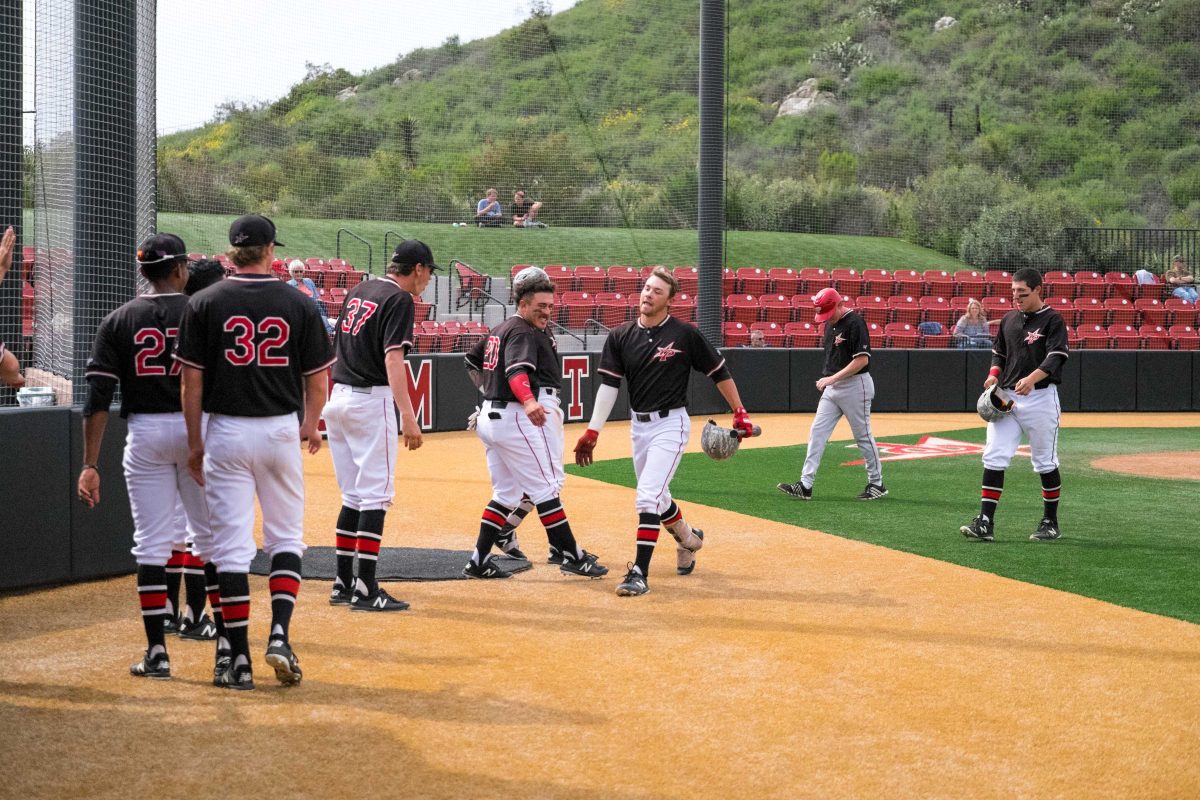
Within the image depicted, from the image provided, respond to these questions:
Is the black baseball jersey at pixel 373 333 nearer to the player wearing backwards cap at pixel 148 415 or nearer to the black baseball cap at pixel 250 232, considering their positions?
the player wearing backwards cap at pixel 148 415

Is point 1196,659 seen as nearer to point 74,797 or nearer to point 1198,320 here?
point 74,797

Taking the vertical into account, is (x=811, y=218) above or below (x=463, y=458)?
above

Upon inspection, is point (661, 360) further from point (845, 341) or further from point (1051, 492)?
point (845, 341)

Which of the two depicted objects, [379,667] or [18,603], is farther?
[18,603]

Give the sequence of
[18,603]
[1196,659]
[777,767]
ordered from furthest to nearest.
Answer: [18,603] → [1196,659] → [777,767]

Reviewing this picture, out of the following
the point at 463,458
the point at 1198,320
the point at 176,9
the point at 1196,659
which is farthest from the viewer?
the point at 1198,320

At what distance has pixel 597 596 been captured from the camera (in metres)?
7.40

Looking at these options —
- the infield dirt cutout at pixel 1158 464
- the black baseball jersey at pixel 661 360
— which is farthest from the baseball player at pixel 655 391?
the infield dirt cutout at pixel 1158 464

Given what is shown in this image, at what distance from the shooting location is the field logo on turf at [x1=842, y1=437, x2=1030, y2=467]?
599 inches

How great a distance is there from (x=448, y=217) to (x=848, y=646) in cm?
2124

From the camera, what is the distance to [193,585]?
6320 mm

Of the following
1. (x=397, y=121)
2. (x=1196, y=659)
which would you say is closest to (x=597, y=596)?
(x=1196, y=659)

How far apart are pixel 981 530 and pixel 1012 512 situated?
166 centimetres

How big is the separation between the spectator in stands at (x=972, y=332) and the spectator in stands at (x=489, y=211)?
973 centimetres
